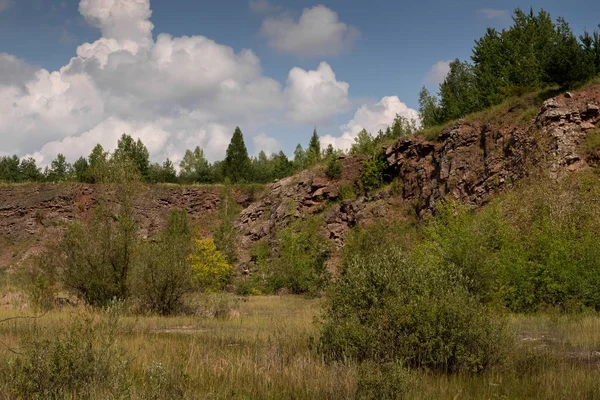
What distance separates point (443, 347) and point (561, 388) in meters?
2.00

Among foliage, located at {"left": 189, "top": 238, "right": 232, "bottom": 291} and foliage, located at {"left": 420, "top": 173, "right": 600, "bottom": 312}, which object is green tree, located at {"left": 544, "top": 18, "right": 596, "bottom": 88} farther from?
foliage, located at {"left": 189, "top": 238, "right": 232, "bottom": 291}

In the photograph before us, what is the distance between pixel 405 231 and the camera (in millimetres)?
40500

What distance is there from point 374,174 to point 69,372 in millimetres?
45402

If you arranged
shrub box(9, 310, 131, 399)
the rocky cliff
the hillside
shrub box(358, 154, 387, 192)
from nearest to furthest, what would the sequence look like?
shrub box(9, 310, 131, 399) < the rocky cliff < the hillside < shrub box(358, 154, 387, 192)

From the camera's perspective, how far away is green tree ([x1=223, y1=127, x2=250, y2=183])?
81.8m

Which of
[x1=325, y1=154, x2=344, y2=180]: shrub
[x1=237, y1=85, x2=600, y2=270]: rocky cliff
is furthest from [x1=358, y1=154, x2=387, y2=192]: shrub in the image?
[x1=325, y1=154, x2=344, y2=180]: shrub

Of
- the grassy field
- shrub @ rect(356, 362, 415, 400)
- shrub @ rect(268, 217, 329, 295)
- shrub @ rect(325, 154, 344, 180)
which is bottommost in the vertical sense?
shrub @ rect(268, 217, 329, 295)

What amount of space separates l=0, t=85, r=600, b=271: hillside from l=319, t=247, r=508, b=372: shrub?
1787 centimetres

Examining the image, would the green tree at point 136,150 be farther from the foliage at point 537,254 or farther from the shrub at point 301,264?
the foliage at point 537,254

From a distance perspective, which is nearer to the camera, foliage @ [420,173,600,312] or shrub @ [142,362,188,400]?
shrub @ [142,362,188,400]

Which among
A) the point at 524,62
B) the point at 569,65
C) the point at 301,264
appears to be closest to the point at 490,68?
the point at 524,62

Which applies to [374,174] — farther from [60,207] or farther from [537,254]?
[60,207]

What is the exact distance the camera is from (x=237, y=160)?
274ft

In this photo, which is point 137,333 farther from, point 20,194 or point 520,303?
point 20,194
